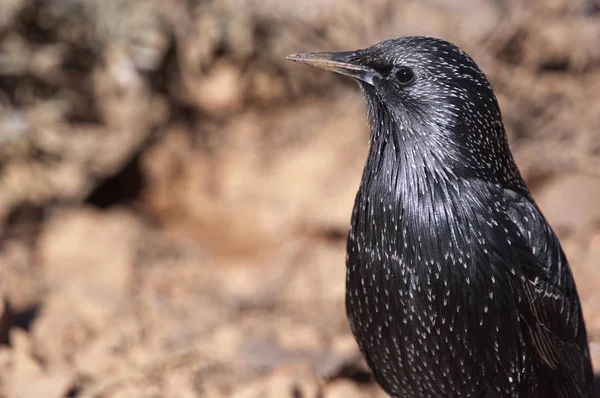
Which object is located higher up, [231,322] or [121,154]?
[121,154]

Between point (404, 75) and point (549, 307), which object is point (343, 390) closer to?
point (549, 307)

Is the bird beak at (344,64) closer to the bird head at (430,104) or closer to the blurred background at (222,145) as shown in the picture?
the bird head at (430,104)

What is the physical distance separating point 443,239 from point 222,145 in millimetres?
3884

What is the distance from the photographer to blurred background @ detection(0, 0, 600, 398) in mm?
6105

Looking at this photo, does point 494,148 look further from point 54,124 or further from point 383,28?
point 54,124

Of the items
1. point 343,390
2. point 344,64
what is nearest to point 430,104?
point 344,64

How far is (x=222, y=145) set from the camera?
23.6 feet

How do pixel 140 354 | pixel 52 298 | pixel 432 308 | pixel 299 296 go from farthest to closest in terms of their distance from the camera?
pixel 299 296 < pixel 52 298 < pixel 140 354 < pixel 432 308

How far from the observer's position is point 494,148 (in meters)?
3.74

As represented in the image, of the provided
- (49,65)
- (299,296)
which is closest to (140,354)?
(299,296)

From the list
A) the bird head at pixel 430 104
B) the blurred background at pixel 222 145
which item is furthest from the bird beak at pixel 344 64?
the blurred background at pixel 222 145

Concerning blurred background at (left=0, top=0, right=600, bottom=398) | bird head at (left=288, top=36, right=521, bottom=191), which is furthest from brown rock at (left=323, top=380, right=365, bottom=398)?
bird head at (left=288, top=36, right=521, bottom=191)

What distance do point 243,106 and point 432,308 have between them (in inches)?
153

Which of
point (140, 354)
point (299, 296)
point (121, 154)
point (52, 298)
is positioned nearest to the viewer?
point (140, 354)
